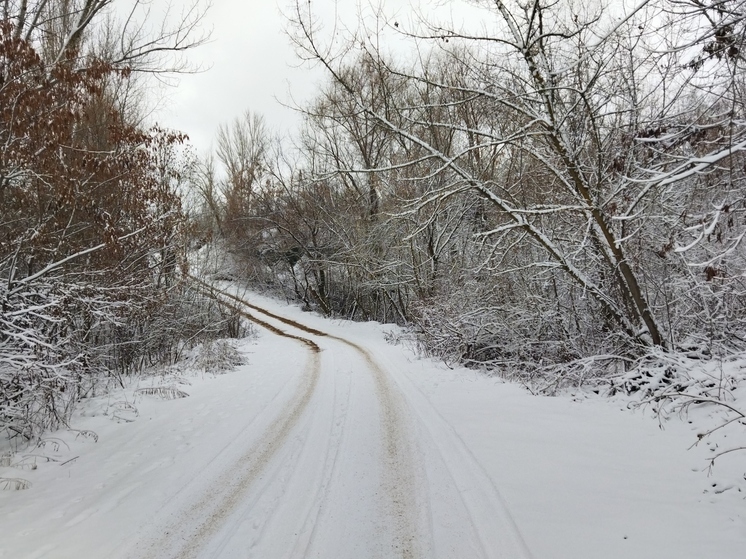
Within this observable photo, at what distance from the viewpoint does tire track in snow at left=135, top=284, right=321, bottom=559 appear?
307 cm

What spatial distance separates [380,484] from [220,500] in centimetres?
150

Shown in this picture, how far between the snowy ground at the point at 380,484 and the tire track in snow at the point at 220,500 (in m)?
0.02

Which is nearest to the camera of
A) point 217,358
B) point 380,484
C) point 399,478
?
point 380,484

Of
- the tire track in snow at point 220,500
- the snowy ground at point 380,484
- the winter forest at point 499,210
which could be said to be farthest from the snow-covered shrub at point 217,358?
the tire track in snow at point 220,500

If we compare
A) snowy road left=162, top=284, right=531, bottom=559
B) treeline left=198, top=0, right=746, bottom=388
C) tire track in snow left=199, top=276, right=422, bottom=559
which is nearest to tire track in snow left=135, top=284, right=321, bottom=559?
snowy road left=162, top=284, right=531, bottom=559

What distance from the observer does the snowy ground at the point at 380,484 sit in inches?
117

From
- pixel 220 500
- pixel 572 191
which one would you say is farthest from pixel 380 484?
pixel 572 191

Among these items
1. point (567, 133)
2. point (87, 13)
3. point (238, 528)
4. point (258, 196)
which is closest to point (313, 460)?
point (238, 528)

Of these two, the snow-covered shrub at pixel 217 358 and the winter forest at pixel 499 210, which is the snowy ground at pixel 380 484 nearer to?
the winter forest at pixel 499 210

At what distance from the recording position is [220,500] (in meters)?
3.74

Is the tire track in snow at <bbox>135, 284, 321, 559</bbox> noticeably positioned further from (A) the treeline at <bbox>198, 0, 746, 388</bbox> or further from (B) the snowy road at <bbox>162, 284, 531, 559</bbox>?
(A) the treeline at <bbox>198, 0, 746, 388</bbox>

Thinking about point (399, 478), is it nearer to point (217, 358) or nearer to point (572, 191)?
point (572, 191)

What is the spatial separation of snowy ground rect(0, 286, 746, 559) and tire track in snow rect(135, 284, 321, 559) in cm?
2

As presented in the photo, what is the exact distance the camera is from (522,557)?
2760 mm
